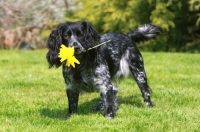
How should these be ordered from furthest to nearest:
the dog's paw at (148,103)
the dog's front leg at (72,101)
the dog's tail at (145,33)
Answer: the dog's tail at (145,33) → the dog's paw at (148,103) → the dog's front leg at (72,101)

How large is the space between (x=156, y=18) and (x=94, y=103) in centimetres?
1100

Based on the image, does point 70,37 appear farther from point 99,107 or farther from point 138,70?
point 138,70

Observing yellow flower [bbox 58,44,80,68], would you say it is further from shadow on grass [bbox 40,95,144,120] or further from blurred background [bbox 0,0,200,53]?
blurred background [bbox 0,0,200,53]

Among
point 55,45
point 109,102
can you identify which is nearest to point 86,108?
point 109,102

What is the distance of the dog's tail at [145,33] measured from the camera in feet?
26.8

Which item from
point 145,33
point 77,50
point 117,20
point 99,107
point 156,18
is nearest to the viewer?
point 77,50

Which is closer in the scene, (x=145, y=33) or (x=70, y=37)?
(x=70, y=37)

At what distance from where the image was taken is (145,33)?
8234 millimetres

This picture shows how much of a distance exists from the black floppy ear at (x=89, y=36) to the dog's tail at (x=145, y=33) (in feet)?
5.25

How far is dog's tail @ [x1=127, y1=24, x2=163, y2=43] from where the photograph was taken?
8.17 meters

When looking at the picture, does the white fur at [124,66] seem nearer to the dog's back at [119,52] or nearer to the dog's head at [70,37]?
the dog's back at [119,52]

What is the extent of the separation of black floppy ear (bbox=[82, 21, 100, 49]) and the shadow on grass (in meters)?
1.08

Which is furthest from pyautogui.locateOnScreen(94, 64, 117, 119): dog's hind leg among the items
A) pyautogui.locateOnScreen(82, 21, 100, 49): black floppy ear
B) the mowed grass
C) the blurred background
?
the blurred background

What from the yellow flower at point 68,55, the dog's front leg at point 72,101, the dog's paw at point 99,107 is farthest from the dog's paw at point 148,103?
the yellow flower at point 68,55
